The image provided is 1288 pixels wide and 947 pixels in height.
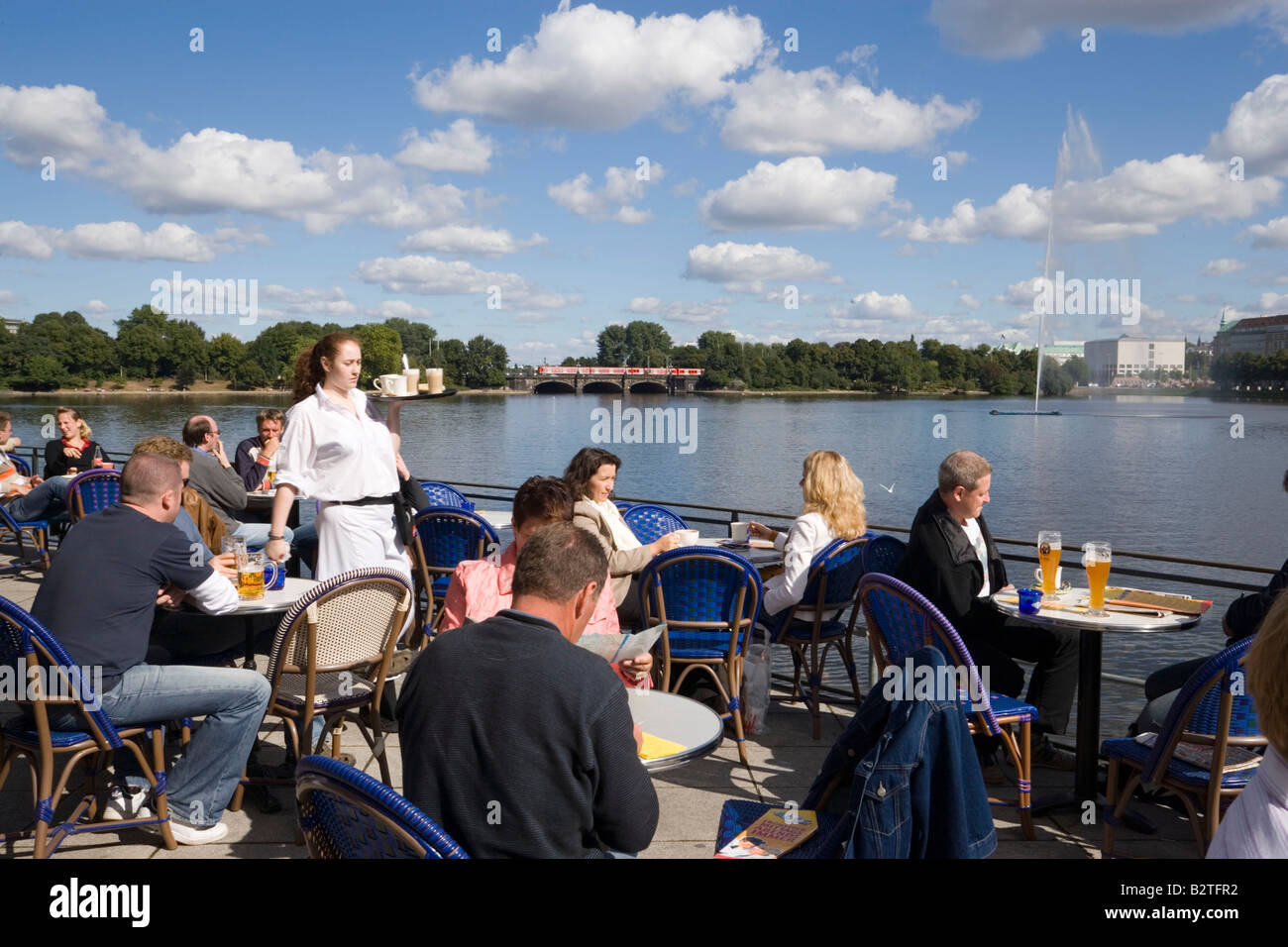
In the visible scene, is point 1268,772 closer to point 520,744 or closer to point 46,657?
point 520,744

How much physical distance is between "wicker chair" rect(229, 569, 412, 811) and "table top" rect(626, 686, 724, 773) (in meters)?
1.23

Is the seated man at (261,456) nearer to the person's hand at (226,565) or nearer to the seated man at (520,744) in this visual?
the person's hand at (226,565)

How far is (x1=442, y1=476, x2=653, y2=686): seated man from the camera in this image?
3.68 m

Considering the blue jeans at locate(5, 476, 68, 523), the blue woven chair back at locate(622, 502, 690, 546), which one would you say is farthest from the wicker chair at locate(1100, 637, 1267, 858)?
the blue jeans at locate(5, 476, 68, 523)

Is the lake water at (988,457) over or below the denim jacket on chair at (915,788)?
below

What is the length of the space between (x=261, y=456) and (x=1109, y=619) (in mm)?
7159

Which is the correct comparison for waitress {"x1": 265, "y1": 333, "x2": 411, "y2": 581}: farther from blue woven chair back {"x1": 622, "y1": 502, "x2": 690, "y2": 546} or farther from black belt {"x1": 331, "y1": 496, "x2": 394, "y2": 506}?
blue woven chair back {"x1": 622, "y1": 502, "x2": 690, "y2": 546}

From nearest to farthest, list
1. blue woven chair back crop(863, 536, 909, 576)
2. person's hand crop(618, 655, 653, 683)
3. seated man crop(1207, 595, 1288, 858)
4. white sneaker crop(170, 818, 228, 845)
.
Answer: seated man crop(1207, 595, 1288, 858) → person's hand crop(618, 655, 653, 683) → white sneaker crop(170, 818, 228, 845) → blue woven chair back crop(863, 536, 909, 576)

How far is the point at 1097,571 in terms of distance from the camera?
456 cm

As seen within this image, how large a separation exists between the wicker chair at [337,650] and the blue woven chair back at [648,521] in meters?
2.63

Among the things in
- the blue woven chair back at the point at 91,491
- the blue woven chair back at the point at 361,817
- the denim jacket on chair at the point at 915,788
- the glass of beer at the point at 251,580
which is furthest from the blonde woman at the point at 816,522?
the blue woven chair back at the point at 91,491

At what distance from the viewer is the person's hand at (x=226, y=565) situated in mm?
4777

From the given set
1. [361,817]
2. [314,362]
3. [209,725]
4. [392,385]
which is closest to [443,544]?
[392,385]
